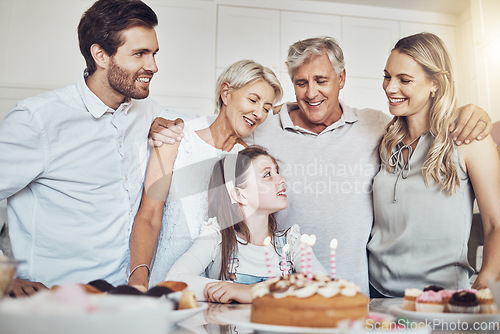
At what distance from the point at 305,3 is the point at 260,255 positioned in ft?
4.01

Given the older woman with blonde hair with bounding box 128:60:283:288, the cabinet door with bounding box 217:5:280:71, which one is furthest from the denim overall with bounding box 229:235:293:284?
the cabinet door with bounding box 217:5:280:71

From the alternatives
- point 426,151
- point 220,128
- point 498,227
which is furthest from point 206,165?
point 498,227

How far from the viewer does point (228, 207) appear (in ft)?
5.62

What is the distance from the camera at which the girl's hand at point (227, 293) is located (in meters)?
1.30

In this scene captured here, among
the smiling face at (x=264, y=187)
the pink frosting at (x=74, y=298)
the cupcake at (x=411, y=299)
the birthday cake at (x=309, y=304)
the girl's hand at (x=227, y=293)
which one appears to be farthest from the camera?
the smiling face at (x=264, y=187)

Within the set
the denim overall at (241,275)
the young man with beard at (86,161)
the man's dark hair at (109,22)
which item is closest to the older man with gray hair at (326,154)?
the denim overall at (241,275)

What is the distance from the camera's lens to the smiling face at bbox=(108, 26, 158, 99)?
5.41ft

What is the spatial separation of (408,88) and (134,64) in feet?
3.66

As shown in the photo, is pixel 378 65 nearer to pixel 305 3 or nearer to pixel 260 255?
pixel 305 3

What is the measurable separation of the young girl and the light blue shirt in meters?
0.30

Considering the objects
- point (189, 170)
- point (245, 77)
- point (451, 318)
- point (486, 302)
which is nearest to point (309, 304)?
point (451, 318)

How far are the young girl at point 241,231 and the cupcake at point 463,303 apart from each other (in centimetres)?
67

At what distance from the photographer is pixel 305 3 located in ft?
6.76

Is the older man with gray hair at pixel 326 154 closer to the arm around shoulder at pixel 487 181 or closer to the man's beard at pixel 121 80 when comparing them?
the arm around shoulder at pixel 487 181
